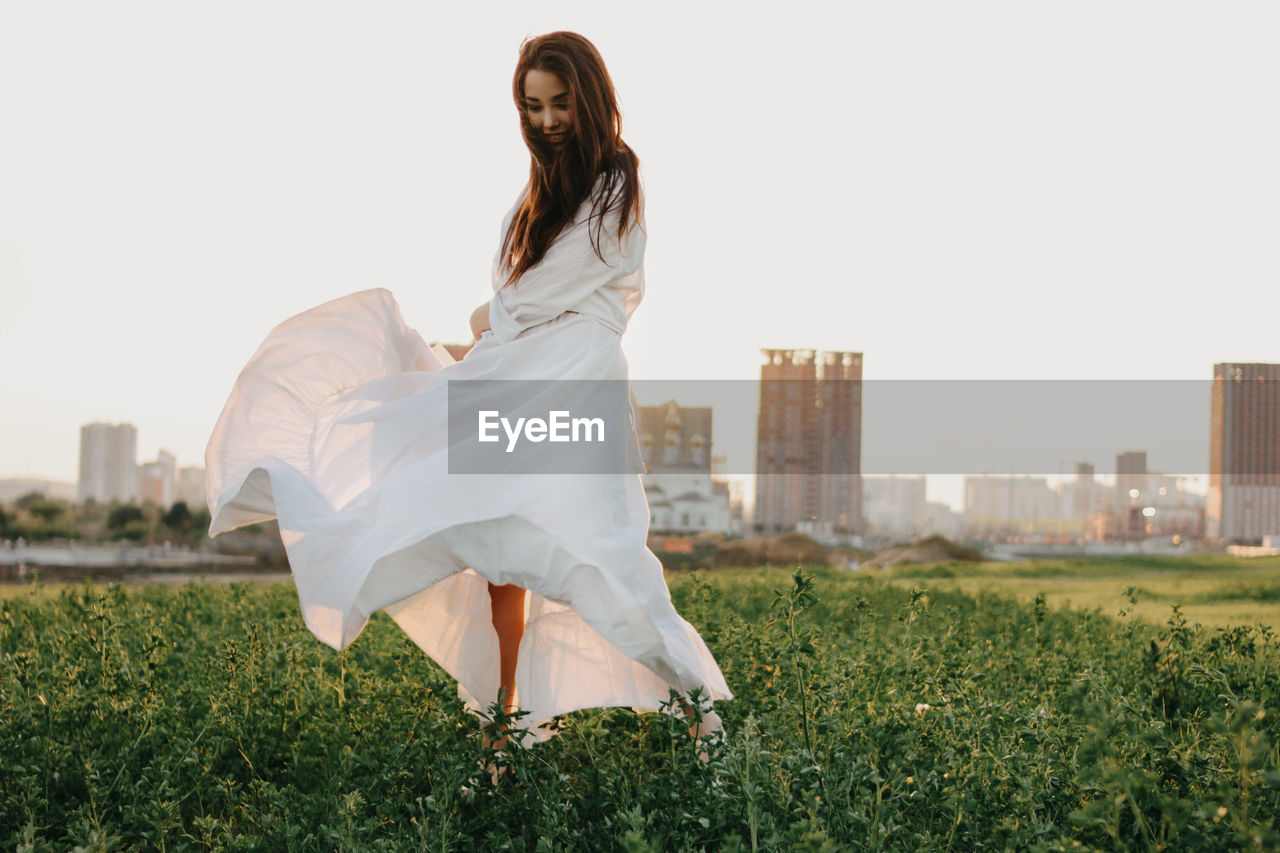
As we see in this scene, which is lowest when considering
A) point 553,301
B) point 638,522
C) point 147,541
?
point 147,541

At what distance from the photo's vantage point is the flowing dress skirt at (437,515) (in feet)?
7.64

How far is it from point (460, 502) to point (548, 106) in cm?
117

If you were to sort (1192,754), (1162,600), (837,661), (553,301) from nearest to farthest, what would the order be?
(1192,754), (553,301), (837,661), (1162,600)

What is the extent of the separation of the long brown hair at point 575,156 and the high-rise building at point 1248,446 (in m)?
14.5

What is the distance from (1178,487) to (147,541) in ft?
65.5

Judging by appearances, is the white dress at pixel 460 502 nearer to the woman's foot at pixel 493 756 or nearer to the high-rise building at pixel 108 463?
the woman's foot at pixel 493 756

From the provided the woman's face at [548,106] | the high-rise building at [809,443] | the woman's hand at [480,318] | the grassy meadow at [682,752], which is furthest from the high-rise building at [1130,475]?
the woman's face at [548,106]

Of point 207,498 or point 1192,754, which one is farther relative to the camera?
point 207,498

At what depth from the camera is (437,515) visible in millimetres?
2373

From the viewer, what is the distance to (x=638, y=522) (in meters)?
2.53

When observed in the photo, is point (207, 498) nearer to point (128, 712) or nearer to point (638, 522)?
point (128, 712)

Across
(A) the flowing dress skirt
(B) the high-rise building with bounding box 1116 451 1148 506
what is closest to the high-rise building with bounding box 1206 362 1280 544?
(B) the high-rise building with bounding box 1116 451 1148 506

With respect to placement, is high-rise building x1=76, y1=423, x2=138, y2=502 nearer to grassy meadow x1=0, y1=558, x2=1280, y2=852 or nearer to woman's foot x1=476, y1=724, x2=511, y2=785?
grassy meadow x1=0, y1=558, x2=1280, y2=852

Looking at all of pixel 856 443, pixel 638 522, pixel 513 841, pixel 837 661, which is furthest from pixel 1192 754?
pixel 856 443
